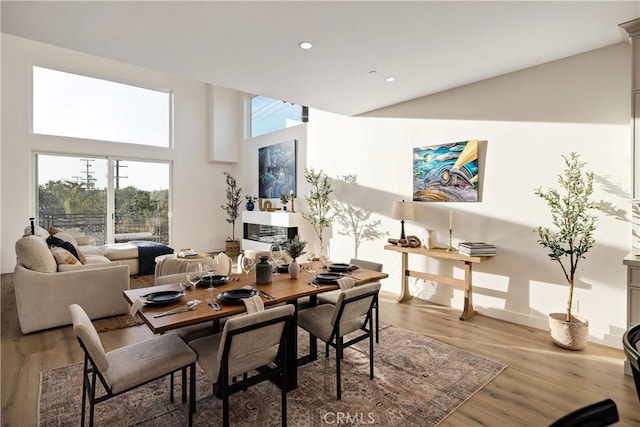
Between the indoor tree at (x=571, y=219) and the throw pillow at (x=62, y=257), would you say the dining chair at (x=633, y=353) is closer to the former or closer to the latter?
the indoor tree at (x=571, y=219)

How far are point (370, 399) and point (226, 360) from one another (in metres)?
1.14

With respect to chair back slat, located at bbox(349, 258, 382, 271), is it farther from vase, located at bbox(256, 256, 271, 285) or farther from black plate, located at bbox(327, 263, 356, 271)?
vase, located at bbox(256, 256, 271, 285)

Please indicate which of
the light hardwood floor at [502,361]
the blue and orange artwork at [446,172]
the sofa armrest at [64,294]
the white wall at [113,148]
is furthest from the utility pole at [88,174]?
the blue and orange artwork at [446,172]

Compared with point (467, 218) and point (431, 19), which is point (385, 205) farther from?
point (431, 19)

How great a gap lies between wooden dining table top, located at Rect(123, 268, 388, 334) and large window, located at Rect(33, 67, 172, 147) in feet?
20.0

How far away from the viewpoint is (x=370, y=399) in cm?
227

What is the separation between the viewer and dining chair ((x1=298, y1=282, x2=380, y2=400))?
2217 millimetres

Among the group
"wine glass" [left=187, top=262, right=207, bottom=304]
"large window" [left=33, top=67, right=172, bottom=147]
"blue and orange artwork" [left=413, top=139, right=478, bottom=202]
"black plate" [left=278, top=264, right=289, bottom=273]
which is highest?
"large window" [left=33, top=67, right=172, bottom=147]

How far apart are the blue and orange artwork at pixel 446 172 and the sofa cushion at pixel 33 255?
4.46m

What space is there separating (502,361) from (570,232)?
135cm

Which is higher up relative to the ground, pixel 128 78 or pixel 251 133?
pixel 128 78

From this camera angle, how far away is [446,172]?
4258 mm

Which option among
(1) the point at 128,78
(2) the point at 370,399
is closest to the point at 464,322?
(2) the point at 370,399

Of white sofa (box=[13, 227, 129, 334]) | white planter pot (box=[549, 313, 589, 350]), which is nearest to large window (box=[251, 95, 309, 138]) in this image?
white sofa (box=[13, 227, 129, 334])
